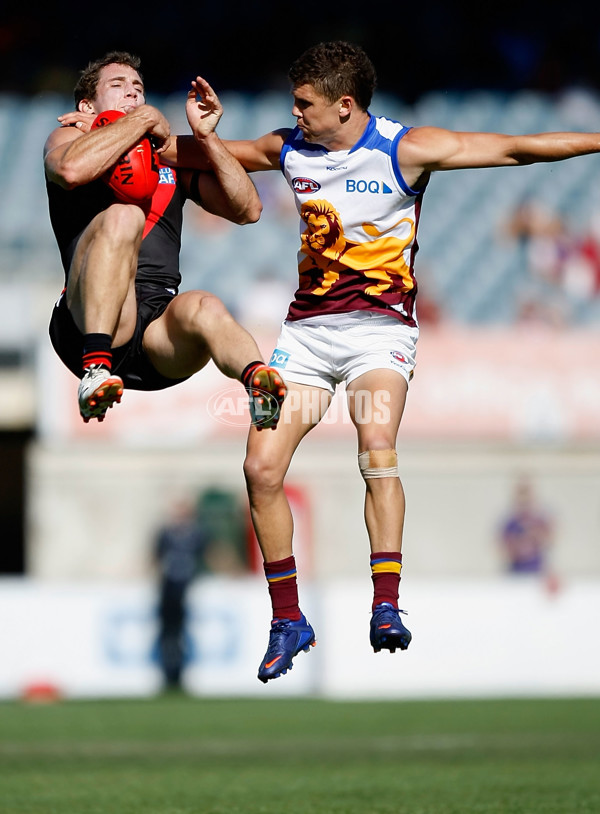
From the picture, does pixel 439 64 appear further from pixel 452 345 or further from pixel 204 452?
pixel 204 452

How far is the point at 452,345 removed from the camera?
1695 cm

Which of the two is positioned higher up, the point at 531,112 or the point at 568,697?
the point at 531,112

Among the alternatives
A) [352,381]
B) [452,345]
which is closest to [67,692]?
[452,345]

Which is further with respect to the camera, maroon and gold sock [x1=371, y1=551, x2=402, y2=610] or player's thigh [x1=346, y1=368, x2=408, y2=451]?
player's thigh [x1=346, y1=368, x2=408, y2=451]

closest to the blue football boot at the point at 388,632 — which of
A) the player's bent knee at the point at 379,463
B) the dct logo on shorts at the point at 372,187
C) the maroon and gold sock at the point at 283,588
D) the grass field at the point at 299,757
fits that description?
the maroon and gold sock at the point at 283,588

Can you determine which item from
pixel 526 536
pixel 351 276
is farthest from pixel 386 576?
pixel 526 536

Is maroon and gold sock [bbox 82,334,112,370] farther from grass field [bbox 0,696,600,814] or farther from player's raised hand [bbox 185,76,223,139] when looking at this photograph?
grass field [bbox 0,696,600,814]

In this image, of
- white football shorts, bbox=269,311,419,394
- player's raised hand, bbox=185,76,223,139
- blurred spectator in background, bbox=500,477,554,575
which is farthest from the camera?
blurred spectator in background, bbox=500,477,554,575

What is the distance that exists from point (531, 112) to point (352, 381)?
1525 centimetres

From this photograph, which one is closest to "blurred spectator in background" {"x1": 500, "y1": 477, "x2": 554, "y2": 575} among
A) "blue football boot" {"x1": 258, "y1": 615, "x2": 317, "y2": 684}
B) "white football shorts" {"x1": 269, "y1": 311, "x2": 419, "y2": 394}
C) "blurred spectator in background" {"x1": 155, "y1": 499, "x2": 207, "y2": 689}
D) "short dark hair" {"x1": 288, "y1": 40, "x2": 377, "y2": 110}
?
"blurred spectator in background" {"x1": 155, "y1": 499, "x2": 207, "y2": 689}

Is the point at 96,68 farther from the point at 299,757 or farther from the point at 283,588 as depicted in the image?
the point at 299,757

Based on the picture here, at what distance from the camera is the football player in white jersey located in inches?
262

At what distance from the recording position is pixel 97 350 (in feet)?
20.8

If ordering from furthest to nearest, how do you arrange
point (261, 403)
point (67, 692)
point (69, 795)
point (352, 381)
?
point (67, 692) → point (69, 795) → point (352, 381) → point (261, 403)
